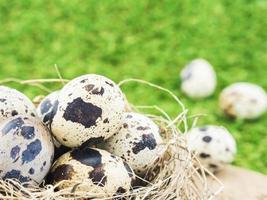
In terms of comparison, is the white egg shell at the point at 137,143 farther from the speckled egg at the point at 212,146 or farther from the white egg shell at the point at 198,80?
the white egg shell at the point at 198,80

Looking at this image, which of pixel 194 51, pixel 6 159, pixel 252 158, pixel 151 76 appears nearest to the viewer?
pixel 6 159

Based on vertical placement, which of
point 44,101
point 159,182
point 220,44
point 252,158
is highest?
point 44,101

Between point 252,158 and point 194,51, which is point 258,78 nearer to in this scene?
point 194,51

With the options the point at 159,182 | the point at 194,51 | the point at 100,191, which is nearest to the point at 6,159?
the point at 100,191

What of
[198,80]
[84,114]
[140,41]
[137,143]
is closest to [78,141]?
[84,114]

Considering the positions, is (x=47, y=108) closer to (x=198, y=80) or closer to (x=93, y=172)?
(x=93, y=172)
